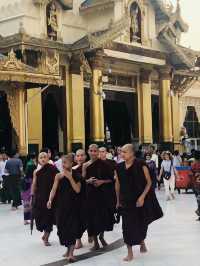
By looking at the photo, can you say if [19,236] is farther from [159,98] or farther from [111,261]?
[159,98]

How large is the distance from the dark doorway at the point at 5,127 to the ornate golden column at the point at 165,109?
791 cm

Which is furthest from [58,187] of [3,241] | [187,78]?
[187,78]

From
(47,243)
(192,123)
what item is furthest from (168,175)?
(192,123)

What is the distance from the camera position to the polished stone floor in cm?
769

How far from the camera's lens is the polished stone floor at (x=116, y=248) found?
769 centimetres

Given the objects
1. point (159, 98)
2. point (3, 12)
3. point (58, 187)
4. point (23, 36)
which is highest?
A: point (3, 12)

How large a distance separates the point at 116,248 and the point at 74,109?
45.2 ft

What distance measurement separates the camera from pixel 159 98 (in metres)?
26.0

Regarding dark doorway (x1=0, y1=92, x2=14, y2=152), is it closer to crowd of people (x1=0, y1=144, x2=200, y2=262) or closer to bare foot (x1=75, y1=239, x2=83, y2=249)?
crowd of people (x1=0, y1=144, x2=200, y2=262)

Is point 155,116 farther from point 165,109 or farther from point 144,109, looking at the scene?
point 144,109

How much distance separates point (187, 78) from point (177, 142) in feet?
11.1

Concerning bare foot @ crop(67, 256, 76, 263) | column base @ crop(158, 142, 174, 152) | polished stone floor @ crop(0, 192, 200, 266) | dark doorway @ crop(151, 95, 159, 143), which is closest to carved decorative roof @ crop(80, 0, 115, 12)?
dark doorway @ crop(151, 95, 159, 143)

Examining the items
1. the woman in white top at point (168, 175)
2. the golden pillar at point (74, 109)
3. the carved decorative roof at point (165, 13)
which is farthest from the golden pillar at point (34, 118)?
the carved decorative roof at point (165, 13)

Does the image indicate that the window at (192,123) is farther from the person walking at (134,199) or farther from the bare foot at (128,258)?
the bare foot at (128,258)
